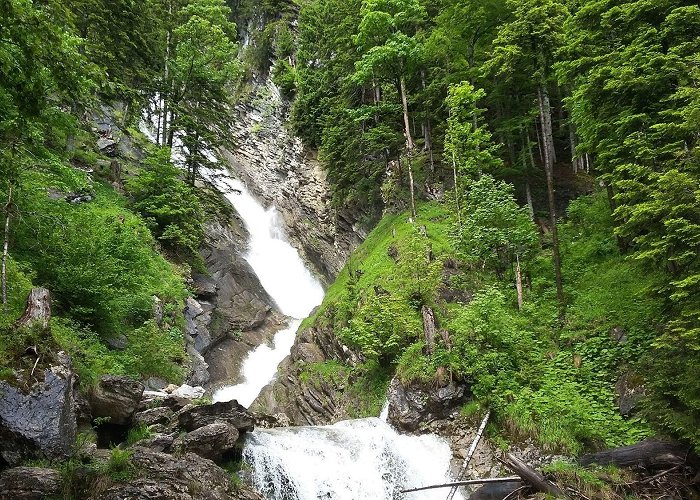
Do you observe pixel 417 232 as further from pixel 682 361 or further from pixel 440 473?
pixel 682 361

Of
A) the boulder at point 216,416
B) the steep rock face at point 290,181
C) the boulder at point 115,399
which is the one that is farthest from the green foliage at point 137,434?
the steep rock face at point 290,181

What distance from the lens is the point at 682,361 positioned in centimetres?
798

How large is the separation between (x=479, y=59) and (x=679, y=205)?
17586 millimetres

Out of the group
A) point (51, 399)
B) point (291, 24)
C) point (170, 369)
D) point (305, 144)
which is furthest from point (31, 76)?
point (291, 24)

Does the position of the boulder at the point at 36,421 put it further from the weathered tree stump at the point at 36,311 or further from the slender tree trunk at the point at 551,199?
the slender tree trunk at the point at 551,199

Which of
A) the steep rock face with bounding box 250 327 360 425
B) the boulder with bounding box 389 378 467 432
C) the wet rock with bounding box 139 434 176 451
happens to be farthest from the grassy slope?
the boulder with bounding box 389 378 467 432

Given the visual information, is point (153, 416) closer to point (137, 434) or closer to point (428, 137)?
point (137, 434)

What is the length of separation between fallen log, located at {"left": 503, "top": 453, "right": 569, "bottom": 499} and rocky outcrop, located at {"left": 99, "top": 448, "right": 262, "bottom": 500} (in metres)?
5.27

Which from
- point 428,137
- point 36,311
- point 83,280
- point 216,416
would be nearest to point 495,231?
point 216,416

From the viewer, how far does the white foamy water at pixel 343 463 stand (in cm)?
1006

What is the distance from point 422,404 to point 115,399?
792cm

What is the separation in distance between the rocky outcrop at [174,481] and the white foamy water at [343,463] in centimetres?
149

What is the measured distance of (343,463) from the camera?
10.9 meters

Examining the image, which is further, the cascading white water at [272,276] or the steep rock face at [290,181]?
the steep rock face at [290,181]
